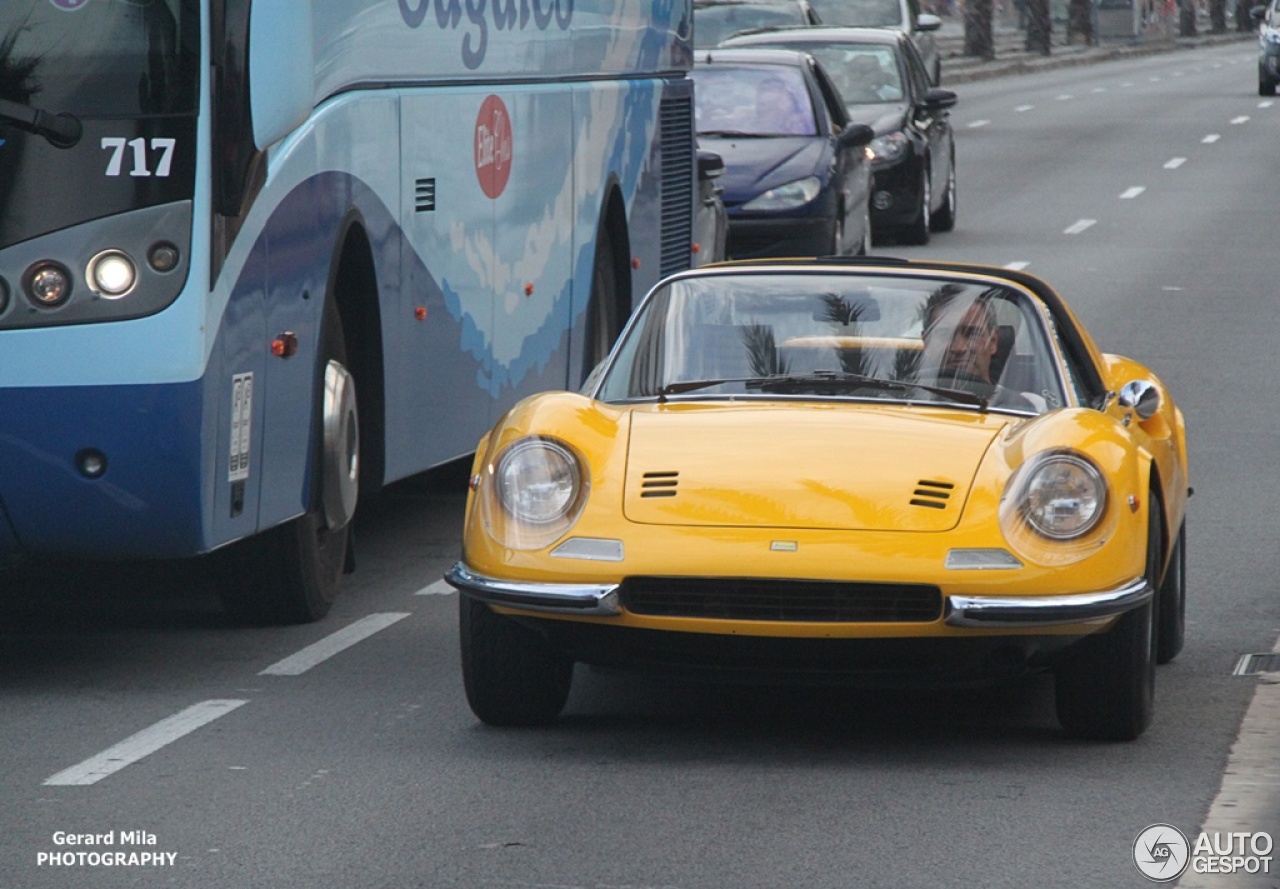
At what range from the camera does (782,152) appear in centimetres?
1934

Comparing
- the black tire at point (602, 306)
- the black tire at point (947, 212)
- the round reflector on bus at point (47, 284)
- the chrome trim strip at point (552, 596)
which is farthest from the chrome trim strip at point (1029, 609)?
the black tire at point (947, 212)

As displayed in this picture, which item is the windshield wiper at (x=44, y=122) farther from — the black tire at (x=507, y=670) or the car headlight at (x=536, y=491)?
the black tire at (x=507, y=670)

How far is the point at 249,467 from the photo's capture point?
24.9 ft

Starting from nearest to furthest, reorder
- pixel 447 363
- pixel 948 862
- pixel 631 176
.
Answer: pixel 948 862 → pixel 447 363 → pixel 631 176

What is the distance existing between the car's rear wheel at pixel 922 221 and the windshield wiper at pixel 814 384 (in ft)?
52.4

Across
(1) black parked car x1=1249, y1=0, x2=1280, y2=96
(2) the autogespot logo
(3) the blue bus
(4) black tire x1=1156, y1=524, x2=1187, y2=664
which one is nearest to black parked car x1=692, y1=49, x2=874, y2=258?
(3) the blue bus

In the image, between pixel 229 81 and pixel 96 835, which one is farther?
pixel 229 81

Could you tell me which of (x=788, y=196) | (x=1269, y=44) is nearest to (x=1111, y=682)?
(x=788, y=196)

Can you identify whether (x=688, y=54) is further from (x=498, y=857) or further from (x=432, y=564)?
(x=498, y=857)

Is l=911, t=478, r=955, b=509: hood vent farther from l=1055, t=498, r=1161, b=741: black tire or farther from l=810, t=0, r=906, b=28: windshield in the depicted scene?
l=810, t=0, r=906, b=28: windshield

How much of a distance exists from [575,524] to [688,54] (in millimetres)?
8315

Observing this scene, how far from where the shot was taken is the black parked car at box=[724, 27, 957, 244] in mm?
23094

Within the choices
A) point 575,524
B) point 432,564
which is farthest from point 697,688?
point 432,564

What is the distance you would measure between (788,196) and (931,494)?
12636 millimetres
